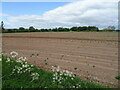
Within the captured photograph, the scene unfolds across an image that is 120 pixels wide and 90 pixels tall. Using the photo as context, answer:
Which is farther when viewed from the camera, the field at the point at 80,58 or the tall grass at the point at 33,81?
the field at the point at 80,58

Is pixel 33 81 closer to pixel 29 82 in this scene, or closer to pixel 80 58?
pixel 29 82

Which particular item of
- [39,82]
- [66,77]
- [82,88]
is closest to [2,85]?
[39,82]

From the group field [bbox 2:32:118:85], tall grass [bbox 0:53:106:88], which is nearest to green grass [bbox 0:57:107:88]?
tall grass [bbox 0:53:106:88]

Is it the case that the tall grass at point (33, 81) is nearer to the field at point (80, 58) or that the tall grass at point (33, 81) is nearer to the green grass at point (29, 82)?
the green grass at point (29, 82)

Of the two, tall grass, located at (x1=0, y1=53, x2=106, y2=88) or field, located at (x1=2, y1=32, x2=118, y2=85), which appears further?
field, located at (x1=2, y1=32, x2=118, y2=85)

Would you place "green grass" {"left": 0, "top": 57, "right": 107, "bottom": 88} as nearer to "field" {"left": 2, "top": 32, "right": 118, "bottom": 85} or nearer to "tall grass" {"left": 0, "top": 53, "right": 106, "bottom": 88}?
"tall grass" {"left": 0, "top": 53, "right": 106, "bottom": 88}

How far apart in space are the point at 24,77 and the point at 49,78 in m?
0.71

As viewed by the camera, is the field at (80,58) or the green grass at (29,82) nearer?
the green grass at (29,82)

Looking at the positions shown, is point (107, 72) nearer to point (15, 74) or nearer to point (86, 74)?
point (86, 74)

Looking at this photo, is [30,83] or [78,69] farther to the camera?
[78,69]

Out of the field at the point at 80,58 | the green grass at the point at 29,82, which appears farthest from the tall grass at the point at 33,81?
the field at the point at 80,58

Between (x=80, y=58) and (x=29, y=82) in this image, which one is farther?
(x=80, y=58)

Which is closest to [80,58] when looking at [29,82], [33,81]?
[33,81]

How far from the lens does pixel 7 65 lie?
4.59 meters
